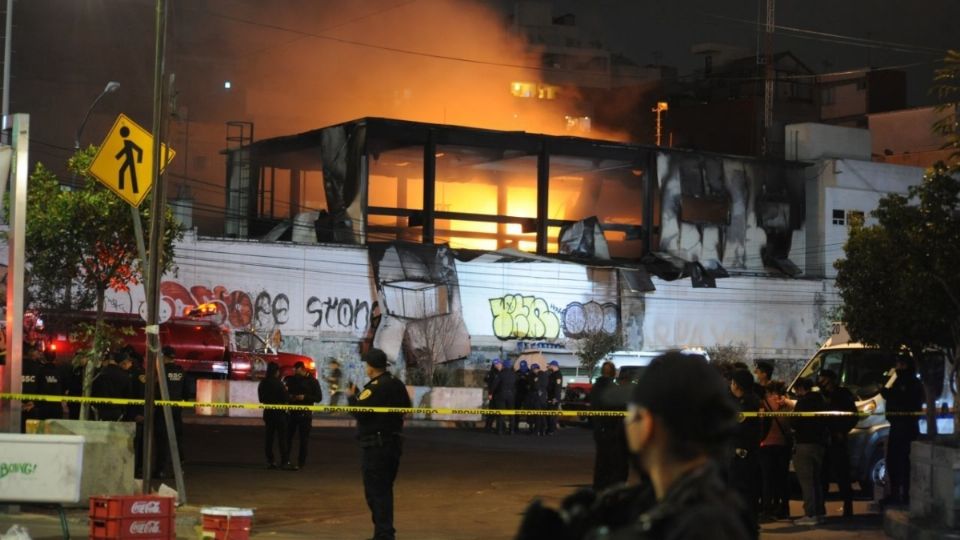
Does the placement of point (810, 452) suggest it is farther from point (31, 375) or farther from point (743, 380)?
point (31, 375)

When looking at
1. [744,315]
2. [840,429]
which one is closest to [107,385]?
[840,429]

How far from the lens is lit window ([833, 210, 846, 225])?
50.4 meters

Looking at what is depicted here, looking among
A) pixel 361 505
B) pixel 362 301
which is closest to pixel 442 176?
pixel 362 301

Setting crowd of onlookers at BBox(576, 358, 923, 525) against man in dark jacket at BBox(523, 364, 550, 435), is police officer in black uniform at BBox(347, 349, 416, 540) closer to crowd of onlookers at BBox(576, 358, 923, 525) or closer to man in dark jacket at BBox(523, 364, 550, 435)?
crowd of onlookers at BBox(576, 358, 923, 525)

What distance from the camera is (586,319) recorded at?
146 feet

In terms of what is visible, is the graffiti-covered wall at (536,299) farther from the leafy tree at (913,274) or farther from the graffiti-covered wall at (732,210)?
the leafy tree at (913,274)

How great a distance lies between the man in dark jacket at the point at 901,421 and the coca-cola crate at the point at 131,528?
8.19 m

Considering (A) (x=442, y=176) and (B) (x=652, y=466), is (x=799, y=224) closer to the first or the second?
(A) (x=442, y=176)

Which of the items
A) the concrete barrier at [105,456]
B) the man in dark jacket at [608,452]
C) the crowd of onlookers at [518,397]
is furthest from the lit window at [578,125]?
the concrete barrier at [105,456]

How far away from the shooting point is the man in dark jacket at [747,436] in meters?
10.7

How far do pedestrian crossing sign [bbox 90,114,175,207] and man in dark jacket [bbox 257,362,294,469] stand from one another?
6.45 m

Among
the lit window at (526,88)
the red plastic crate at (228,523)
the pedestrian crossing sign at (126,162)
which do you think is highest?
the lit window at (526,88)

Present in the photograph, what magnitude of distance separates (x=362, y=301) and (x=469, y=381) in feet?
14.6

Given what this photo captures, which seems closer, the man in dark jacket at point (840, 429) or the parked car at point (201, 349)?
the man in dark jacket at point (840, 429)
